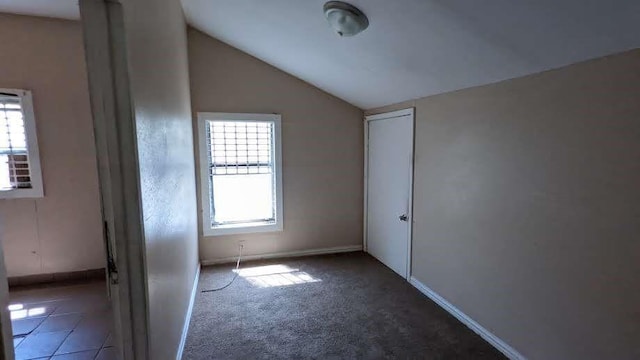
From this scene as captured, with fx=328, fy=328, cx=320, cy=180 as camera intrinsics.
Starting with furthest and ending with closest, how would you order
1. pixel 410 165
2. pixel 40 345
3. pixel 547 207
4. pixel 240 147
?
pixel 240 147
pixel 410 165
pixel 40 345
pixel 547 207

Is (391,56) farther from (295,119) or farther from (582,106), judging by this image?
(295,119)

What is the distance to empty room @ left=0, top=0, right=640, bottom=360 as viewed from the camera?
1560 mm

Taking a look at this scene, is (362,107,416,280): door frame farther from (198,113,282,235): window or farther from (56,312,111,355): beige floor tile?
(56,312,111,355): beige floor tile

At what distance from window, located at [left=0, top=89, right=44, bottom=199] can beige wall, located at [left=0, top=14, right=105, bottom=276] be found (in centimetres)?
6

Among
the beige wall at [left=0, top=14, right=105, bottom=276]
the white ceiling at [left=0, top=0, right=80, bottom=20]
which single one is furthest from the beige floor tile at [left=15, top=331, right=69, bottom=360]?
the white ceiling at [left=0, top=0, right=80, bottom=20]

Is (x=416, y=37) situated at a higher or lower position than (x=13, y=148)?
higher

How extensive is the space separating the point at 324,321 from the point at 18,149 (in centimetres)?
337

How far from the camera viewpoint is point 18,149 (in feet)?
10.5

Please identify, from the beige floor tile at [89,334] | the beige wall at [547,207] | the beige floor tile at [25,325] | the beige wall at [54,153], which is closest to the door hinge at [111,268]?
the beige floor tile at [89,334]

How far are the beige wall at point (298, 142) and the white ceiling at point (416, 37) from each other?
231 mm

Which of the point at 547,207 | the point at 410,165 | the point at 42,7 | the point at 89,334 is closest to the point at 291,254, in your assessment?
the point at 410,165

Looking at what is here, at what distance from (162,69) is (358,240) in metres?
3.35

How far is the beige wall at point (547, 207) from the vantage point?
1.65m

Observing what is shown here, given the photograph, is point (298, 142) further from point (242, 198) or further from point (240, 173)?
point (242, 198)
